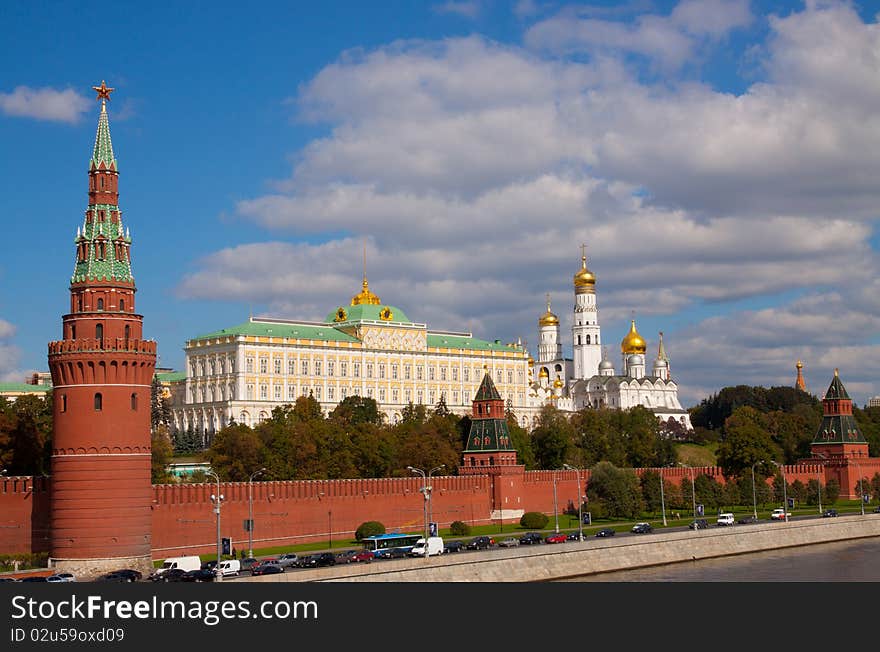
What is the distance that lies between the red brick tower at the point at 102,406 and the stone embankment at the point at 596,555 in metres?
12.1

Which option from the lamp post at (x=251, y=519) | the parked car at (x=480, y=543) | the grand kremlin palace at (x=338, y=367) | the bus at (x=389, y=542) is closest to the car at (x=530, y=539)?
the parked car at (x=480, y=543)

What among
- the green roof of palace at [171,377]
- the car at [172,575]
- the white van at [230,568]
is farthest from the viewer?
the green roof of palace at [171,377]

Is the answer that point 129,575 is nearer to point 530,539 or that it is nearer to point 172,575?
point 172,575

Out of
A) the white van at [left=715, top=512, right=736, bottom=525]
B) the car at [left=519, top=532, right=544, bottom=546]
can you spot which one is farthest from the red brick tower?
the white van at [left=715, top=512, right=736, bottom=525]

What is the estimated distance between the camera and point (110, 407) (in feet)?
210

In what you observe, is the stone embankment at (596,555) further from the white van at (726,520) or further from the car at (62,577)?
the car at (62,577)

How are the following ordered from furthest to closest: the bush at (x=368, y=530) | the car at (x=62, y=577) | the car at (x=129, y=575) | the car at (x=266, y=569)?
the bush at (x=368, y=530) < the car at (x=129, y=575) < the car at (x=266, y=569) < the car at (x=62, y=577)

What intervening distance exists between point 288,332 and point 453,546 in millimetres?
86115

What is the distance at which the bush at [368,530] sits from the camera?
81812 millimetres

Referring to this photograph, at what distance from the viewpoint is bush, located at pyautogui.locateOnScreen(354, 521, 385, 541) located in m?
81.8

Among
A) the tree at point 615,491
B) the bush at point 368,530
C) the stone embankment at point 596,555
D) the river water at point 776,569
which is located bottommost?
the river water at point 776,569
